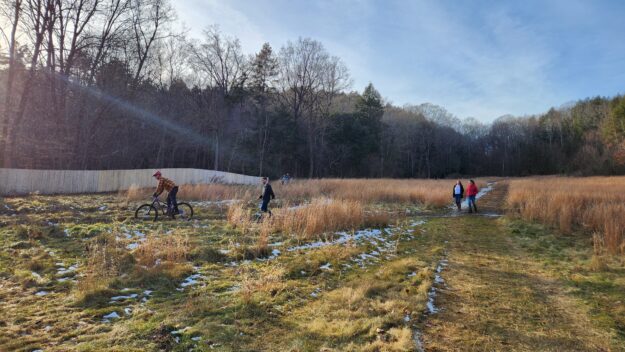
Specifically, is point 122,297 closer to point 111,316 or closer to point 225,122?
point 111,316

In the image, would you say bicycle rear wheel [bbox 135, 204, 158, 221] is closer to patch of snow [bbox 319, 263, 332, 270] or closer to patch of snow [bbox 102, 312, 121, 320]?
patch of snow [bbox 319, 263, 332, 270]

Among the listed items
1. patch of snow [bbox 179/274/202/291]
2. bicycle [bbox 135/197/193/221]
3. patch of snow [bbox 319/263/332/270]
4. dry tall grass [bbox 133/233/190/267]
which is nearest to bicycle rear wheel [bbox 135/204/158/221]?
bicycle [bbox 135/197/193/221]

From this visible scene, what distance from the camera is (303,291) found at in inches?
210

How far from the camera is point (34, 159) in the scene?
25.3 meters

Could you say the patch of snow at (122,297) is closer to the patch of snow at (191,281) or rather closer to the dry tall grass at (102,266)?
the dry tall grass at (102,266)

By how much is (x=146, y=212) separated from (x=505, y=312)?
1168cm

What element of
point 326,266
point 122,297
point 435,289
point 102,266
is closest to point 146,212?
point 102,266

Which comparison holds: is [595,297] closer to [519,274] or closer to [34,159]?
[519,274]

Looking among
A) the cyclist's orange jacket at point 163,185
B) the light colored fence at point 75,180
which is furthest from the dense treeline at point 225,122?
the cyclist's orange jacket at point 163,185

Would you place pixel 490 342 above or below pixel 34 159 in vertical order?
below

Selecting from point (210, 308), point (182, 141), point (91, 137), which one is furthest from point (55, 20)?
point (210, 308)

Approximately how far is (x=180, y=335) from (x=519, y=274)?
5.91 metres

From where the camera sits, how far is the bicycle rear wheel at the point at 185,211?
1237cm

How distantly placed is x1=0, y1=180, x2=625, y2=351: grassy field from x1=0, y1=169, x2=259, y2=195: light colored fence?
565 inches
